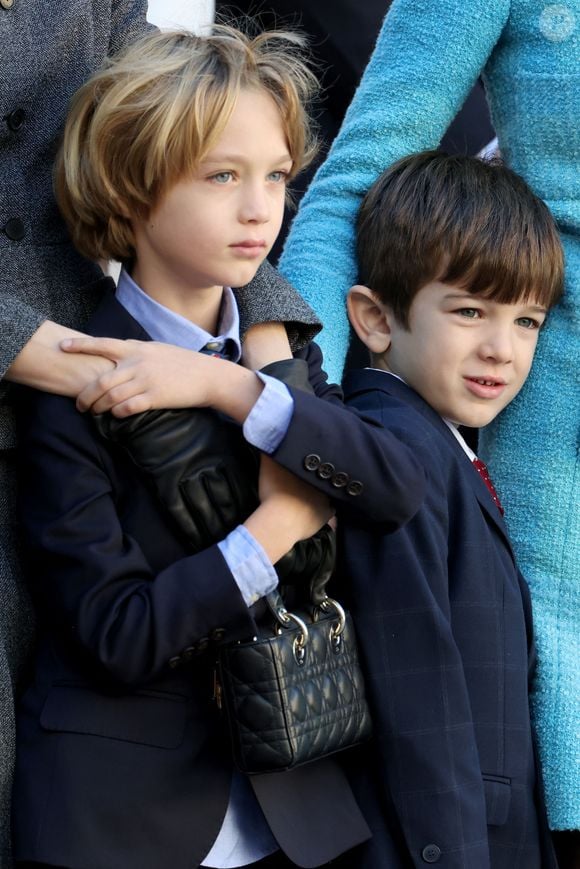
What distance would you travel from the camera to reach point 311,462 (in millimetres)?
1623

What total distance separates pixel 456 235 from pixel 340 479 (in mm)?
638

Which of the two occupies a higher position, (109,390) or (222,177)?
(222,177)

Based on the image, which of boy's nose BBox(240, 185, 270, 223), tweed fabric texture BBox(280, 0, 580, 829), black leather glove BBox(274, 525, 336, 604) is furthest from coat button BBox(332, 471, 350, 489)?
tweed fabric texture BBox(280, 0, 580, 829)

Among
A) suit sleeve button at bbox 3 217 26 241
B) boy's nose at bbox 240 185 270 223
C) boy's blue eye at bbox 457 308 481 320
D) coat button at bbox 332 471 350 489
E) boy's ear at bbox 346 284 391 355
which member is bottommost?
boy's ear at bbox 346 284 391 355

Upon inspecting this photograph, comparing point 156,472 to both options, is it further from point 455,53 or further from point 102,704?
point 455,53

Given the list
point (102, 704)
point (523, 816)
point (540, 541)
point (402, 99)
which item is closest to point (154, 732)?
point (102, 704)

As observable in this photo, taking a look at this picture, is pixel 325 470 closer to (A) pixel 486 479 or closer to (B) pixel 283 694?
(B) pixel 283 694

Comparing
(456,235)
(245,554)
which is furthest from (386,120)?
(245,554)

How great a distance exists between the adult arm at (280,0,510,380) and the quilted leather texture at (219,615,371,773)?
2.08 feet

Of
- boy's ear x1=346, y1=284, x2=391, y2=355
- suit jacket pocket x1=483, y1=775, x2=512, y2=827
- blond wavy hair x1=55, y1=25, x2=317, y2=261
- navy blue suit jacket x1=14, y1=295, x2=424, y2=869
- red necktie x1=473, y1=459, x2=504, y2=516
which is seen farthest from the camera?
boy's ear x1=346, y1=284, x2=391, y2=355

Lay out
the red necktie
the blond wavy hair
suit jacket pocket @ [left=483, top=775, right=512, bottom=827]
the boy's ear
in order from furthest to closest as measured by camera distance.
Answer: the boy's ear < the red necktie < suit jacket pocket @ [left=483, top=775, right=512, bottom=827] < the blond wavy hair

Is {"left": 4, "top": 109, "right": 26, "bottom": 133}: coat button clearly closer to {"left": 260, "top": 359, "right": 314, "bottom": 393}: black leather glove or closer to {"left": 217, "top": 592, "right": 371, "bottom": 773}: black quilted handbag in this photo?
{"left": 260, "top": 359, "right": 314, "bottom": 393}: black leather glove

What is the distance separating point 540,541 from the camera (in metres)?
2.12

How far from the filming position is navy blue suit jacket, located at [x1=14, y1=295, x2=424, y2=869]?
61.7 inches
